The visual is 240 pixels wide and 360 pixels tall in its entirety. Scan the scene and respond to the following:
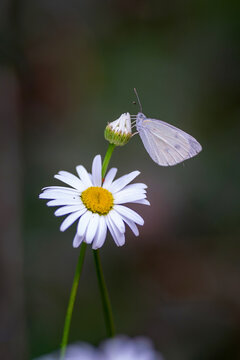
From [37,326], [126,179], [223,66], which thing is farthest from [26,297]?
[223,66]

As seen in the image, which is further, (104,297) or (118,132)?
(118,132)

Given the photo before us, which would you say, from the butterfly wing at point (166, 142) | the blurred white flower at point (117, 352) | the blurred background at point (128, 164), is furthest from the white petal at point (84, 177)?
the blurred background at point (128, 164)

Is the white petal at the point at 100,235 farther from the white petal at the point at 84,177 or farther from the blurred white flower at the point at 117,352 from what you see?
the blurred white flower at the point at 117,352

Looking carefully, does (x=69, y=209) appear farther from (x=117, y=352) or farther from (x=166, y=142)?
(x=166, y=142)

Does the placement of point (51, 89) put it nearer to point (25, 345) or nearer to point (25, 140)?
point (25, 140)

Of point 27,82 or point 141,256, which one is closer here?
point 141,256

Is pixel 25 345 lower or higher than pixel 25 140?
Answer: lower

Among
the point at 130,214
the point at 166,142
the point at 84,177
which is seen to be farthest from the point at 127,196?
the point at 166,142
